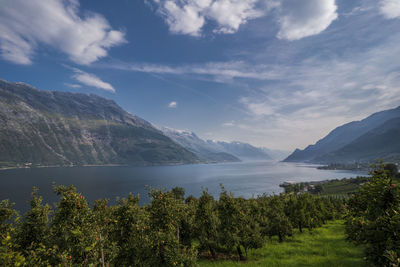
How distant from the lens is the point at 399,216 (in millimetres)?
10664

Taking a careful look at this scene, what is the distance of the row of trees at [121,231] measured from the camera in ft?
39.5

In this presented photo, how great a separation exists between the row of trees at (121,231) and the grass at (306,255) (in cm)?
238

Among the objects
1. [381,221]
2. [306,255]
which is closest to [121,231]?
[381,221]

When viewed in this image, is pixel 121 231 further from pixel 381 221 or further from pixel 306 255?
pixel 306 255

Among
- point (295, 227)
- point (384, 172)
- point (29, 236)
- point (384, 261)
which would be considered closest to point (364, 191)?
point (384, 172)

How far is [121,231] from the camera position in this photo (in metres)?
22.9

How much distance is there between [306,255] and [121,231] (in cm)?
2668

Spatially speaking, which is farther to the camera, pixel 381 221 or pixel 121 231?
pixel 121 231

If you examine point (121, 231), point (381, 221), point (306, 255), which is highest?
point (381, 221)

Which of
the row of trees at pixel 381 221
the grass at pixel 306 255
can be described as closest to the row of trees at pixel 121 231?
the grass at pixel 306 255

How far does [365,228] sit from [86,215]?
799 inches

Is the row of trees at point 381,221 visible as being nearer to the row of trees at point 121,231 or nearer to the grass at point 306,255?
the grass at point 306,255

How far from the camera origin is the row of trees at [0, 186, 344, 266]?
12035 millimetres

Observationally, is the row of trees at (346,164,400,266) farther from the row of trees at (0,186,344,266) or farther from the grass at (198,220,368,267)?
the row of trees at (0,186,344,266)
